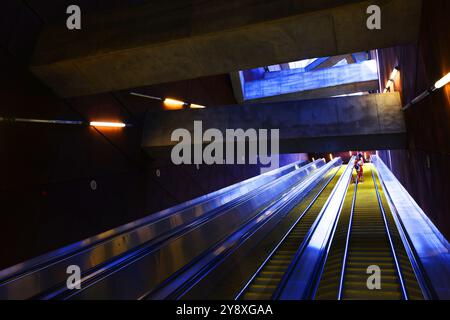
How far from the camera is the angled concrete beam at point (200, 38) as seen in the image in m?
4.80

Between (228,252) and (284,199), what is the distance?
449cm

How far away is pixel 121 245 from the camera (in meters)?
4.27

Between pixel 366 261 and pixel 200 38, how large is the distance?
462 centimetres

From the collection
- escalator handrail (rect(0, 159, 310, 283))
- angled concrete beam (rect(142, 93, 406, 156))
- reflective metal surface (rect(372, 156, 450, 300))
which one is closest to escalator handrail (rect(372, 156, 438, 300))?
reflective metal surface (rect(372, 156, 450, 300))

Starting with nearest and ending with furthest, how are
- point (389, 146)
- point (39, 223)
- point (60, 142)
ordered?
point (39, 223)
point (60, 142)
point (389, 146)

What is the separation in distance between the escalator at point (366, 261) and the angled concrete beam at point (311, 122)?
210 cm

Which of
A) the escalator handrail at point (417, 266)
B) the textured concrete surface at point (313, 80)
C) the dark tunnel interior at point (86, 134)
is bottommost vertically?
the escalator handrail at point (417, 266)

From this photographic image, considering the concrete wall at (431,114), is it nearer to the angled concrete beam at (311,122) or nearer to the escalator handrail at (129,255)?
the angled concrete beam at (311,122)

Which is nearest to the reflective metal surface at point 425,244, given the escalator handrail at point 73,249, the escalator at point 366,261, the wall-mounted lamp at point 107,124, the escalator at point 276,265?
the escalator at point 366,261

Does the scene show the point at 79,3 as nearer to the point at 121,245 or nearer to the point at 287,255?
the point at 121,245

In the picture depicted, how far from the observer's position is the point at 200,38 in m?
5.23

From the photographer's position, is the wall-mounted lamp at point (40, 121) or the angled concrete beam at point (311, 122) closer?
the wall-mounted lamp at point (40, 121)

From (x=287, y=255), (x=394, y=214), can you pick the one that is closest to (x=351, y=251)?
(x=287, y=255)

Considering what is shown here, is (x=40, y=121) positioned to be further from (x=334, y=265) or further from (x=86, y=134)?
(x=334, y=265)
